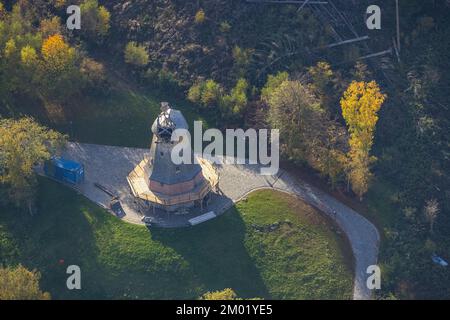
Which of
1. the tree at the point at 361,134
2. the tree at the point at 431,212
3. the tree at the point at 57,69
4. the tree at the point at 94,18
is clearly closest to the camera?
the tree at the point at 431,212

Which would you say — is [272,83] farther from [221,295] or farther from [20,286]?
[20,286]

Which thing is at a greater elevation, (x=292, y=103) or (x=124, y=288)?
(x=292, y=103)

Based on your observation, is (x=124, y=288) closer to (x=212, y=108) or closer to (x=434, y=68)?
Result: (x=212, y=108)

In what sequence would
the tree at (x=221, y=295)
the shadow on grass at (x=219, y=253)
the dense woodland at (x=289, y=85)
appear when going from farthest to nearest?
1. the dense woodland at (x=289, y=85)
2. the shadow on grass at (x=219, y=253)
3. the tree at (x=221, y=295)

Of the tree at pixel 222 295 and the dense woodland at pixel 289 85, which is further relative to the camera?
the dense woodland at pixel 289 85

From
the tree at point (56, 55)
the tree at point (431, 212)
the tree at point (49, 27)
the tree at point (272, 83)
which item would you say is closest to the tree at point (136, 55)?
the tree at point (49, 27)

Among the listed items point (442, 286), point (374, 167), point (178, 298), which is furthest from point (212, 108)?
point (442, 286)

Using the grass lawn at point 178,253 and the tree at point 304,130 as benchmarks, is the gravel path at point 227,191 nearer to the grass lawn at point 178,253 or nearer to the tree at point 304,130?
the grass lawn at point 178,253

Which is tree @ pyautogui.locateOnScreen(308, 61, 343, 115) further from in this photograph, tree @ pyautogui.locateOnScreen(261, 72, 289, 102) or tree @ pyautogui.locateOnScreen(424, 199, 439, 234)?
tree @ pyautogui.locateOnScreen(424, 199, 439, 234)
